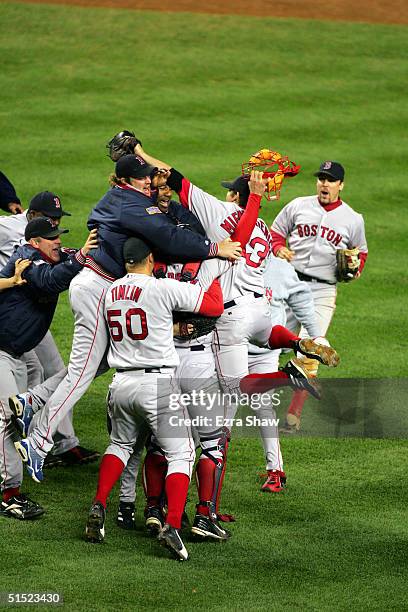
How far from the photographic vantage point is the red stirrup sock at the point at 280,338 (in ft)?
19.7

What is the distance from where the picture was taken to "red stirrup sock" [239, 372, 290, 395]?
19.3 ft

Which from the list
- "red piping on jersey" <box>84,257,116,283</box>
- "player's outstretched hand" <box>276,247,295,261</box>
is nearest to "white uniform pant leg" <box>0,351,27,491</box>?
"red piping on jersey" <box>84,257,116,283</box>

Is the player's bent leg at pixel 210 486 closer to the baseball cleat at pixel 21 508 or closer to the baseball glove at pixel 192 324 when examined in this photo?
the baseball glove at pixel 192 324

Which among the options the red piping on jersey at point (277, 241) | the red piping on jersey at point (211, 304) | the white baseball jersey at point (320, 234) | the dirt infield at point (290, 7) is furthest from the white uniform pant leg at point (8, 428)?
the dirt infield at point (290, 7)

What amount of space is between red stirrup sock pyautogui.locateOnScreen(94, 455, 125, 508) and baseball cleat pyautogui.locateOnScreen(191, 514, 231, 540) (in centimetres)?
46

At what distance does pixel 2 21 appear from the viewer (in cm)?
1645

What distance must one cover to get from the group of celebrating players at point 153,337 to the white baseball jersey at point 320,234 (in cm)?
165

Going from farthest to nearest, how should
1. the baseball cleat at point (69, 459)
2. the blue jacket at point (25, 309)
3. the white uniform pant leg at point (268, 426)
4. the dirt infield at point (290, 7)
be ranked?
the dirt infield at point (290, 7) < the baseball cleat at point (69, 459) < the white uniform pant leg at point (268, 426) < the blue jacket at point (25, 309)

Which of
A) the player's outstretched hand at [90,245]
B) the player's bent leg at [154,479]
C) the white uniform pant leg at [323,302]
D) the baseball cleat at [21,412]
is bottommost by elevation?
the player's bent leg at [154,479]

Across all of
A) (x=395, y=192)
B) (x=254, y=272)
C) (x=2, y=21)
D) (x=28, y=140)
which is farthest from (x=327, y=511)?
(x=2, y=21)

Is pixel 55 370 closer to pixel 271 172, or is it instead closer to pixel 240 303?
pixel 240 303

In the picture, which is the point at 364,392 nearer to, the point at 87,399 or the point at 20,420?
the point at 87,399

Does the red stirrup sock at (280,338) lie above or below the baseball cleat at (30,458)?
above

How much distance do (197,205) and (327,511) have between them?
5.84ft
